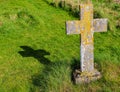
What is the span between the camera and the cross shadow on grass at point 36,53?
1101cm

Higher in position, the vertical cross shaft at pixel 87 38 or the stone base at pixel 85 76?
the vertical cross shaft at pixel 87 38

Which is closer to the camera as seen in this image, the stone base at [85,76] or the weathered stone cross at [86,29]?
the weathered stone cross at [86,29]

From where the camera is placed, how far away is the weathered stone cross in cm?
847

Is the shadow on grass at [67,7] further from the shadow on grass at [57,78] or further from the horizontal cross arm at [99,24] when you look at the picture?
the horizontal cross arm at [99,24]

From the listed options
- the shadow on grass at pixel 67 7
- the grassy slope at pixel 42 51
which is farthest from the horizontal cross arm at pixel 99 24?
the shadow on grass at pixel 67 7

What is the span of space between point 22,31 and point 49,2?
443 cm

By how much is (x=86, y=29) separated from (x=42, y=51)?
3581 millimetres

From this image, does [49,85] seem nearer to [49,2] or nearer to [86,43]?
[86,43]

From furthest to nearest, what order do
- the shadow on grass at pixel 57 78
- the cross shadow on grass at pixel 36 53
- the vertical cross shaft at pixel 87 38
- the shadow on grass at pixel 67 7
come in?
the shadow on grass at pixel 67 7 → the cross shadow on grass at pixel 36 53 → the vertical cross shaft at pixel 87 38 → the shadow on grass at pixel 57 78

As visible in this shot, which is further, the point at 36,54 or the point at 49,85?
the point at 36,54

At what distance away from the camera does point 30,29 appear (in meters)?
13.8

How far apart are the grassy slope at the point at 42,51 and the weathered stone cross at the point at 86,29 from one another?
1.66 feet

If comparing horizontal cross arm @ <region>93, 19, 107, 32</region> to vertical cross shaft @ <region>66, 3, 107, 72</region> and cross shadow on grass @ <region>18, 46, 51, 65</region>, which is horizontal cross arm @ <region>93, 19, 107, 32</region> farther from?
cross shadow on grass @ <region>18, 46, 51, 65</region>

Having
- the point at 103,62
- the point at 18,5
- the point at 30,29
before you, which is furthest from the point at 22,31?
the point at 103,62
